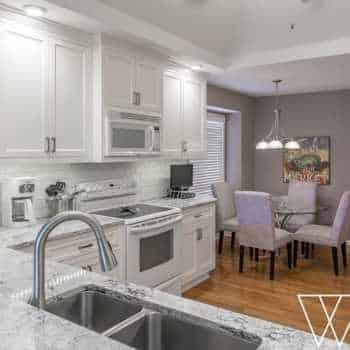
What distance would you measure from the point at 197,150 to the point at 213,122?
1806mm

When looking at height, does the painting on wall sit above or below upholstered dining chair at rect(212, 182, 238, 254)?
above

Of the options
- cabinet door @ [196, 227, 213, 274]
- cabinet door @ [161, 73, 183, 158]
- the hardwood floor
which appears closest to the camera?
the hardwood floor

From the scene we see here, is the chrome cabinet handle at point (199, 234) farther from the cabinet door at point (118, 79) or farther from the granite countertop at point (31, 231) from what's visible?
the cabinet door at point (118, 79)

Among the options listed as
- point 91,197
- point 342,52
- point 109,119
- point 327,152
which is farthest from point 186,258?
point 327,152

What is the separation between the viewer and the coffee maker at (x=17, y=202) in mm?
2789

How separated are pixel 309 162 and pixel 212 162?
5.35 ft

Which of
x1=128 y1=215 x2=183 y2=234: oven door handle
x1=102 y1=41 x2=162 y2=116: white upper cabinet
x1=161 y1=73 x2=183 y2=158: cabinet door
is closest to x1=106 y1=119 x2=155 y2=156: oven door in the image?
x1=102 y1=41 x2=162 y2=116: white upper cabinet

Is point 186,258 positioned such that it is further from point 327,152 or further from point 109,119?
point 327,152

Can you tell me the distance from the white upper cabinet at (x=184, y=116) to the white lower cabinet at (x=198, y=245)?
0.70m

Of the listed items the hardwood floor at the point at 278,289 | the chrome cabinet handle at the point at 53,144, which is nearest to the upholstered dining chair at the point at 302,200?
the hardwood floor at the point at 278,289

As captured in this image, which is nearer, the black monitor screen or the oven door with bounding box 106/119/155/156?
the oven door with bounding box 106/119/155/156

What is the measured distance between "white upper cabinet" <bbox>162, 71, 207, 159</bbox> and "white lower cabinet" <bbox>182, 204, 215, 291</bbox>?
0.70 metres

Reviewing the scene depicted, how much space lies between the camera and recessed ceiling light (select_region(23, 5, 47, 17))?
2609mm

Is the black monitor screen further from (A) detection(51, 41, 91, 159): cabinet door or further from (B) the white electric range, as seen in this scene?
(A) detection(51, 41, 91, 159): cabinet door
